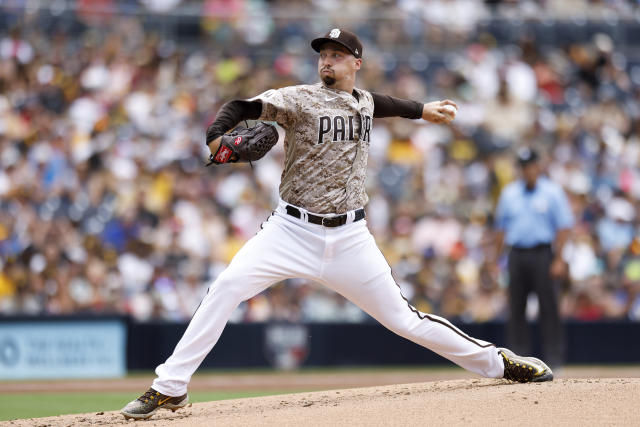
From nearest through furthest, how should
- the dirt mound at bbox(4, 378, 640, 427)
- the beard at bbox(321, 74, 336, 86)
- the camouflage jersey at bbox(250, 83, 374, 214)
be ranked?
the dirt mound at bbox(4, 378, 640, 427)
the camouflage jersey at bbox(250, 83, 374, 214)
the beard at bbox(321, 74, 336, 86)

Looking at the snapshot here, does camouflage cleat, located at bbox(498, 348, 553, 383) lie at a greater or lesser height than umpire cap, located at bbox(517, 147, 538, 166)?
lesser

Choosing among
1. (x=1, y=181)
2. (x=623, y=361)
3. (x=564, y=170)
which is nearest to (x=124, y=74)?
(x=1, y=181)

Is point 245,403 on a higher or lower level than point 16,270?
lower

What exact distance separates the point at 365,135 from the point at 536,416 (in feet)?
6.11

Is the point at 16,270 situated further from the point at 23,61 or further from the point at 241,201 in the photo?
the point at 23,61

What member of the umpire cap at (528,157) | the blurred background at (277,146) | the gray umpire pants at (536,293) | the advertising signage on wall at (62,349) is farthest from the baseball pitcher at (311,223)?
the blurred background at (277,146)

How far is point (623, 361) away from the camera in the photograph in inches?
491

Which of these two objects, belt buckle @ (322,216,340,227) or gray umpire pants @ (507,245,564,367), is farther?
gray umpire pants @ (507,245,564,367)

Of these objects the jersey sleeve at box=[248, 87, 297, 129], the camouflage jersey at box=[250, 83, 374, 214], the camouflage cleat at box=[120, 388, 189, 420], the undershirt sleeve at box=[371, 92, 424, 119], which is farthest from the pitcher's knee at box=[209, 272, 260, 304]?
the undershirt sleeve at box=[371, 92, 424, 119]

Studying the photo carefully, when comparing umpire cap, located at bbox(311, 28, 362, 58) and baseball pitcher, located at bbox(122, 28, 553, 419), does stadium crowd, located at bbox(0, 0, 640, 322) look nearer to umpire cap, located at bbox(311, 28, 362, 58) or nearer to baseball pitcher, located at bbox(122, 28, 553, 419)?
baseball pitcher, located at bbox(122, 28, 553, 419)

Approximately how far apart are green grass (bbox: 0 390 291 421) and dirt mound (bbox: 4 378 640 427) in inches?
61.3

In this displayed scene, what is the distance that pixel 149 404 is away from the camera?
5.78m

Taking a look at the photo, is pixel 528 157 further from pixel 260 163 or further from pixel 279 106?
pixel 260 163

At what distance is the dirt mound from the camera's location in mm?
5402
